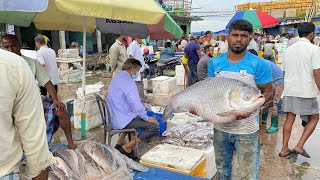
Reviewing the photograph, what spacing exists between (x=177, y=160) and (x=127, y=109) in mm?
1453

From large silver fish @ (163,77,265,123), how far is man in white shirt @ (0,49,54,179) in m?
1.45

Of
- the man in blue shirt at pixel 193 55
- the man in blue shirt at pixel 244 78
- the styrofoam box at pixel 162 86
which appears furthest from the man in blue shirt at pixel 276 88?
the man in blue shirt at pixel 193 55

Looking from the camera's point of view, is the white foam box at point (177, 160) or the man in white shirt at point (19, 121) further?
the white foam box at point (177, 160)

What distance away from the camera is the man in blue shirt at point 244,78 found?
2.61m

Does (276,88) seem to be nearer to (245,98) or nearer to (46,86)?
(245,98)

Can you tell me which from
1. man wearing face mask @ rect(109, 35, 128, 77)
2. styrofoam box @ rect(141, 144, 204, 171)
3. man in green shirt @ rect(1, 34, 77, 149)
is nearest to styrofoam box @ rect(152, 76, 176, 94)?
man wearing face mask @ rect(109, 35, 128, 77)

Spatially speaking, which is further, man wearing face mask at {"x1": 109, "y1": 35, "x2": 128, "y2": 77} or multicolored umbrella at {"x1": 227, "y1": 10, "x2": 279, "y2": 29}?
multicolored umbrella at {"x1": 227, "y1": 10, "x2": 279, "y2": 29}

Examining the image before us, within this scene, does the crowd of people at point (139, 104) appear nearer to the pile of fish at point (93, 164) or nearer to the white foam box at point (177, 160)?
the white foam box at point (177, 160)

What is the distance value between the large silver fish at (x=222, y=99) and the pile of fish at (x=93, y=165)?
991mm

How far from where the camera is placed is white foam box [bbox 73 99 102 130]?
19.3 ft

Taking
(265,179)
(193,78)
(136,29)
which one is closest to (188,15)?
(193,78)

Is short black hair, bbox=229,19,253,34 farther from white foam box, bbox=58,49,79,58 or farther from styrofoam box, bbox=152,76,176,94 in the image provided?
white foam box, bbox=58,49,79,58

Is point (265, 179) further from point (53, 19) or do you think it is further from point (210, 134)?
point (53, 19)

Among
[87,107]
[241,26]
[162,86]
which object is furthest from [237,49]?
[162,86]
